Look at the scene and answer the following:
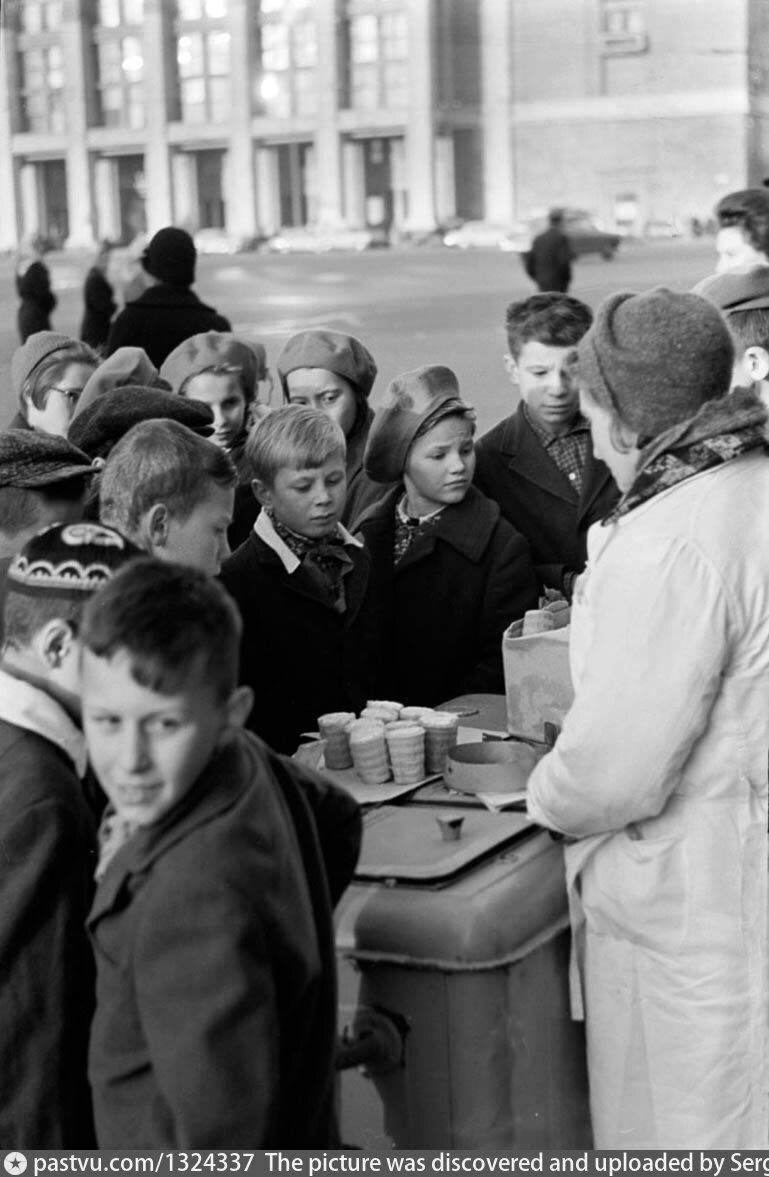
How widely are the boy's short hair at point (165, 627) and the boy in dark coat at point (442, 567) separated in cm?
187

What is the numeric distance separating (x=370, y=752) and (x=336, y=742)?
92mm

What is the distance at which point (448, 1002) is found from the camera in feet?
6.97

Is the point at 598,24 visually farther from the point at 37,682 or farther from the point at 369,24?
the point at 37,682

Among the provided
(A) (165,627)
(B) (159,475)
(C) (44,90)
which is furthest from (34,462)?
(C) (44,90)

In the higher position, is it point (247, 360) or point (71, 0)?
point (71, 0)

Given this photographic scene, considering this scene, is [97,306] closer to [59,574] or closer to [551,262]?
[551,262]

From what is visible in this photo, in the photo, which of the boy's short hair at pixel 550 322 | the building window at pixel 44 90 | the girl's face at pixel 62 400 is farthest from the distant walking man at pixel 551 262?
the boy's short hair at pixel 550 322

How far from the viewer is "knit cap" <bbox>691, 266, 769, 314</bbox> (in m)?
3.79

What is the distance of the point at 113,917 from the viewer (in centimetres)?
172

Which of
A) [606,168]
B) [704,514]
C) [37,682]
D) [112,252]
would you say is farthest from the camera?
[606,168]

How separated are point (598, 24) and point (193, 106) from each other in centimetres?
469

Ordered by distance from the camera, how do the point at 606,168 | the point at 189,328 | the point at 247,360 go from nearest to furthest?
the point at 247,360
the point at 189,328
the point at 606,168

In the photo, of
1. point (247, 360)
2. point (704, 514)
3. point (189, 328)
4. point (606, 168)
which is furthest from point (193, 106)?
point (704, 514)

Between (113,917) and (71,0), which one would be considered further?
(71,0)
